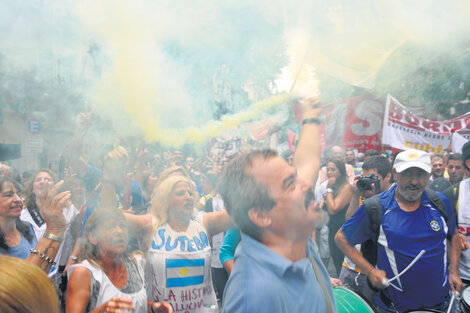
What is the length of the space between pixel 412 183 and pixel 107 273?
2383mm

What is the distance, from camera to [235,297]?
124cm

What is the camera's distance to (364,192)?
148 inches

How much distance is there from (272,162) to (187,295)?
1.48 meters

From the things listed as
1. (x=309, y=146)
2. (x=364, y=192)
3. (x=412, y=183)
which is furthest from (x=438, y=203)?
(x=309, y=146)

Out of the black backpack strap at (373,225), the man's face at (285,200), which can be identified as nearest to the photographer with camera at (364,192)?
the black backpack strap at (373,225)

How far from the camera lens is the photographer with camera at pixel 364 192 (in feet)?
10.7

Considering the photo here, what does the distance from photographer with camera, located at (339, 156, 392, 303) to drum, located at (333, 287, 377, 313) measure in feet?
1.52

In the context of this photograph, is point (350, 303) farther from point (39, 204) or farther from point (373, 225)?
point (39, 204)

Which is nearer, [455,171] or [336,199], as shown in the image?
[336,199]

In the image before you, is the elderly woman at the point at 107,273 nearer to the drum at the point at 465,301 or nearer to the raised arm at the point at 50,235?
the raised arm at the point at 50,235

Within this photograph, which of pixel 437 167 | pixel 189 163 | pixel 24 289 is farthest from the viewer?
pixel 189 163

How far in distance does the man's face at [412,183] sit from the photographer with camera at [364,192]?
785 millimetres

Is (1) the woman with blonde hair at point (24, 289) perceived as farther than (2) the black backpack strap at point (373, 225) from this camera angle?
No

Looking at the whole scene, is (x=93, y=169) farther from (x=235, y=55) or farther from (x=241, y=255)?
(x=241, y=255)
